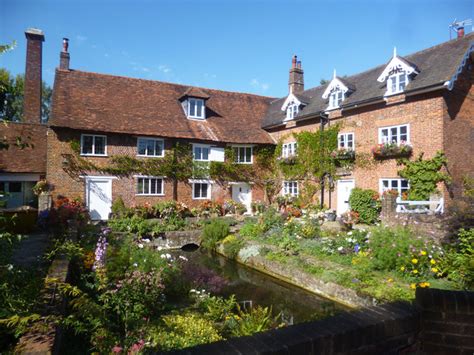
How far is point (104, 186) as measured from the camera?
20125 millimetres

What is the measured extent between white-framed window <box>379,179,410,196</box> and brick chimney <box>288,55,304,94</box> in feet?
40.4

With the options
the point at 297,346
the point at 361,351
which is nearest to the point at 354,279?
the point at 361,351

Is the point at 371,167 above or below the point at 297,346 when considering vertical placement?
above

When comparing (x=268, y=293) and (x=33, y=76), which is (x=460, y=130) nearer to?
(x=268, y=293)

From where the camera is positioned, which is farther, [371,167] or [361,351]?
[371,167]

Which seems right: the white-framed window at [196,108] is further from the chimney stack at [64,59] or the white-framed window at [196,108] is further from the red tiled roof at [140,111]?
the chimney stack at [64,59]

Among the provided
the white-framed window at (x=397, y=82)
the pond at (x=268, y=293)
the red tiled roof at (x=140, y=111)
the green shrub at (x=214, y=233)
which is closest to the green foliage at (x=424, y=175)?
the white-framed window at (x=397, y=82)

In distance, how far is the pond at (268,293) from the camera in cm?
862

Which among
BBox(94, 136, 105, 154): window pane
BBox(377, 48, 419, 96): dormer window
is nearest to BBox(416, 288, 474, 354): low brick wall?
BBox(377, 48, 419, 96): dormer window

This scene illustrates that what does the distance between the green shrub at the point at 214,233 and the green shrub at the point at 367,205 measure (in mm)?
7455

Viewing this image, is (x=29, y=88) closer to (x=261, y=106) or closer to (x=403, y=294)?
(x=261, y=106)

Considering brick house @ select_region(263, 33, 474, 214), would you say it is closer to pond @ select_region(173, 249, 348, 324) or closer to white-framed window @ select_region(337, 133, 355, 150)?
white-framed window @ select_region(337, 133, 355, 150)

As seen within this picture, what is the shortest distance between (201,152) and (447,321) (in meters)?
20.9

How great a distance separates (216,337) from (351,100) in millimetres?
17239
